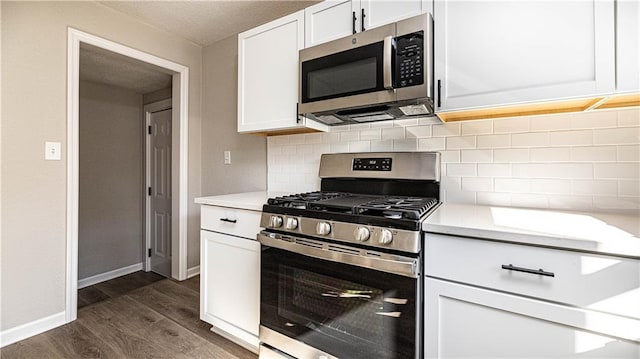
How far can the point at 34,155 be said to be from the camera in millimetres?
1967

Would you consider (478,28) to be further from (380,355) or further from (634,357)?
(380,355)

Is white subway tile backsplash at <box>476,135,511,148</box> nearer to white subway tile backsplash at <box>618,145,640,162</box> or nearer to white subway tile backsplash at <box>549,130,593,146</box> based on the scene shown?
white subway tile backsplash at <box>549,130,593,146</box>

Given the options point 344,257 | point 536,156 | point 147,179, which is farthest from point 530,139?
point 147,179

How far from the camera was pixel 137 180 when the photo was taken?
3689 mm

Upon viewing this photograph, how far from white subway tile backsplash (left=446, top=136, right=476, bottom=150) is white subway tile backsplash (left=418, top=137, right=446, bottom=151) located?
3cm

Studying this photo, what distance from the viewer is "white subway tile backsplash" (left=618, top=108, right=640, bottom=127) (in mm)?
1253

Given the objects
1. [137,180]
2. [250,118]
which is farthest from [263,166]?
[137,180]

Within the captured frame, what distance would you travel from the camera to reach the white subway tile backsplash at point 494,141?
1503 millimetres

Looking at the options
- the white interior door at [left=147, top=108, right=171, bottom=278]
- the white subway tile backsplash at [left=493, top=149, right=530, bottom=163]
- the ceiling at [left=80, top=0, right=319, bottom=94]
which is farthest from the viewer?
the white interior door at [left=147, top=108, right=171, bottom=278]

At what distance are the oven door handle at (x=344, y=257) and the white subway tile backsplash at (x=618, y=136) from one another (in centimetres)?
103

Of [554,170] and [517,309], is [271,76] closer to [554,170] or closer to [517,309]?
[554,170]

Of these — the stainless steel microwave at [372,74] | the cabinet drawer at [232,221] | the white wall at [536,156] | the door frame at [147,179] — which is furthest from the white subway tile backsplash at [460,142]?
the door frame at [147,179]

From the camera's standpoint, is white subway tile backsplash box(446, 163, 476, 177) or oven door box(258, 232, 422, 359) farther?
white subway tile backsplash box(446, 163, 476, 177)

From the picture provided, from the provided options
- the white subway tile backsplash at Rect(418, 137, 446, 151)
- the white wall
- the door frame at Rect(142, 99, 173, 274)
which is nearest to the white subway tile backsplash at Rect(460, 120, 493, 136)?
the white wall
